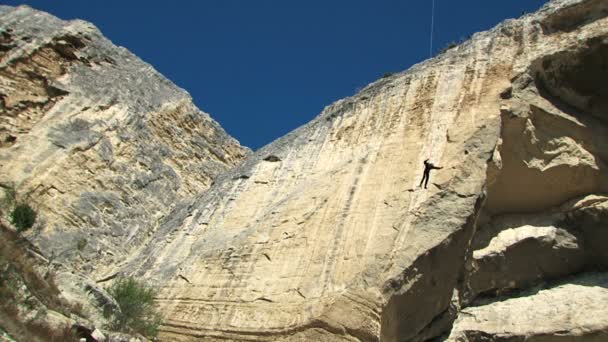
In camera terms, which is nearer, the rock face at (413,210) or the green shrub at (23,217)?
the rock face at (413,210)

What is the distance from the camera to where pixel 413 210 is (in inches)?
452

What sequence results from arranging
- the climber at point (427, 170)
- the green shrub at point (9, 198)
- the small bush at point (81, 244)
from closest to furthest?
the climber at point (427, 170) → the green shrub at point (9, 198) → the small bush at point (81, 244)

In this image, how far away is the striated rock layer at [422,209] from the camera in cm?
1093

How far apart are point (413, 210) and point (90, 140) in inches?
310

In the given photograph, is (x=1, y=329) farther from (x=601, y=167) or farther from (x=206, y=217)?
(x=601, y=167)

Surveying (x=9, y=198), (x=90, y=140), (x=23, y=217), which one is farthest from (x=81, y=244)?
(x=90, y=140)

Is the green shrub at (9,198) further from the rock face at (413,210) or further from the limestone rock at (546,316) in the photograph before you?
the limestone rock at (546,316)

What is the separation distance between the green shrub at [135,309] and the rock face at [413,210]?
369 millimetres

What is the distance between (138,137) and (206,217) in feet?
11.7

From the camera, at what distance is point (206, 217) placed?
48.0 ft

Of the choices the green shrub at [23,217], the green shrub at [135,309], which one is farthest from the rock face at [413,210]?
the green shrub at [23,217]

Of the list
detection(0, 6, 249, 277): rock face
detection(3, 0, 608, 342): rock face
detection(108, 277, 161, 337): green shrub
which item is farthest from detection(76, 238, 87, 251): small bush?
detection(108, 277, 161, 337): green shrub

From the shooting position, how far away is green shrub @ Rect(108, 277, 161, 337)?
33.1 feet

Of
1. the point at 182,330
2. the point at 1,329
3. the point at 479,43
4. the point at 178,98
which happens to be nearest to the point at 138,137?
the point at 178,98
